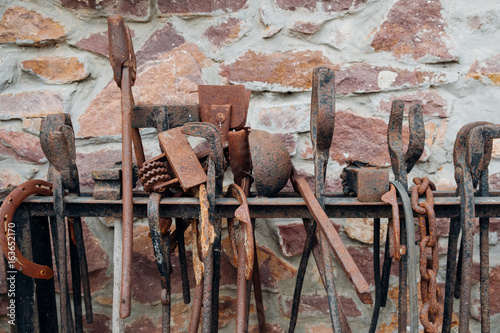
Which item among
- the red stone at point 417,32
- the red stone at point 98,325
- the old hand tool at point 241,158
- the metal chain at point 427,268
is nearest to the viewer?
the metal chain at point 427,268

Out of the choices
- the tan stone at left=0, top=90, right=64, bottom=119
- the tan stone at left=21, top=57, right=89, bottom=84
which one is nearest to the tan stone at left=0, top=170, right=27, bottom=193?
the tan stone at left=0, top=90, right=64, bottom=119

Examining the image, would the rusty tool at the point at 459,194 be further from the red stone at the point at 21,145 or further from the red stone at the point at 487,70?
the red stone at the point at 21,145

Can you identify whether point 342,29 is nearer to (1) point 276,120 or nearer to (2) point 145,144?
(1) point 276,120

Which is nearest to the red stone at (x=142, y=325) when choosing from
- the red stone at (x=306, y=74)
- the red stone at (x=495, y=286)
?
the red stone at (x=306, y=74)

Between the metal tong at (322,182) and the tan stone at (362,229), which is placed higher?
the metal tong at (322,182)

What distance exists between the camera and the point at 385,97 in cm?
113

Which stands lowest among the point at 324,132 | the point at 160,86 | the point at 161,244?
the point at 161,244

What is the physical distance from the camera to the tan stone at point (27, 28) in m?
1.11

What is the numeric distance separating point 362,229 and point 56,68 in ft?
3.25

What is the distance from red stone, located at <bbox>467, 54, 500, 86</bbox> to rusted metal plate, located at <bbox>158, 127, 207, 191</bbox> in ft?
2.71

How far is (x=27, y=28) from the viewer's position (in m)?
1.11

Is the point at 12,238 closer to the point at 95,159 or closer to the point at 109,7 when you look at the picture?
the point at 95,159

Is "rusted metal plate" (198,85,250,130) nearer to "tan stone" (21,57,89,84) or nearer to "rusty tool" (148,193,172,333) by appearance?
"rusty tool" (148,193,172,333)

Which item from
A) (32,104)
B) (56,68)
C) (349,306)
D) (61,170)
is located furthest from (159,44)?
(349,306)
